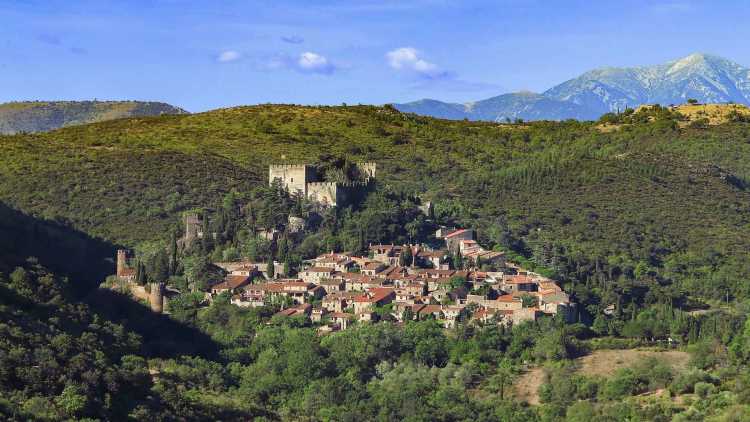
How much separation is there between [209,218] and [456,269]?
14.6 metres

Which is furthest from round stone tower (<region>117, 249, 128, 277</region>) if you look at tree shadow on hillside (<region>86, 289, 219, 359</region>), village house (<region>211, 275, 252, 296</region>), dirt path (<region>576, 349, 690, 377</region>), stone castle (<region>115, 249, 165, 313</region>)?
dirt path (<region>576, 349, 690, 377</region>)

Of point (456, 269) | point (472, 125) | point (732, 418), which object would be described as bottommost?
point (732, 418)

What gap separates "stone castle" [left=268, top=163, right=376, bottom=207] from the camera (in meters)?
77.6

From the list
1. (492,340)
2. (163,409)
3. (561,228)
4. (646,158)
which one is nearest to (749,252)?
(561,228)

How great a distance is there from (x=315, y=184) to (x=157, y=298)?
14.7 metres

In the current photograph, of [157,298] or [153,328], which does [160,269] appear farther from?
[153,328]

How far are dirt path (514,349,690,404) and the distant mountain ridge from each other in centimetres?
12296

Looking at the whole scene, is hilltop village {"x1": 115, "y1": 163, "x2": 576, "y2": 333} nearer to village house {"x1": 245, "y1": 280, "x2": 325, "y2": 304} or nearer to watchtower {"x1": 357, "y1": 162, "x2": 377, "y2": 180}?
village house {"x1": 245, "y1": 280, "x2": 325, "y2": 304}

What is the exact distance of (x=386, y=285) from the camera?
6906cm

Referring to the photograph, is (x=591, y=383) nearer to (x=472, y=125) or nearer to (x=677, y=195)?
(x=677, y=195)

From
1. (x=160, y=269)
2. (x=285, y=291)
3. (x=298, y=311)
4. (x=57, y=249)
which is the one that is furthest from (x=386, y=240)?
(x=57, y=249)

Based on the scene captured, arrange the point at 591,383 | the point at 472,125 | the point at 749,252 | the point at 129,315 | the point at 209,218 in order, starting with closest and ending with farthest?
the point at 591,383 < the point at 129,315 < the point at 209,218 < the point at 749,252 < the point at 472,125

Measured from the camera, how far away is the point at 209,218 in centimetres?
7788

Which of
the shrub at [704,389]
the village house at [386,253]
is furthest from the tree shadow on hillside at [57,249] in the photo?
the shrub at [704,389]
